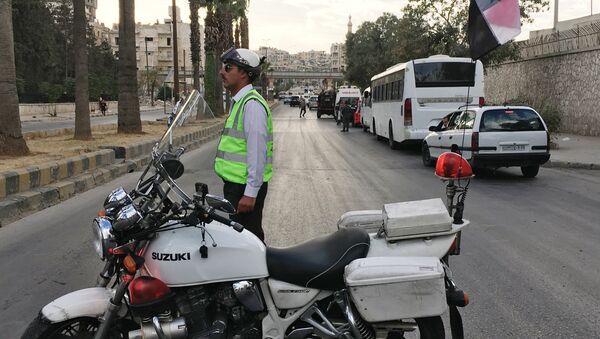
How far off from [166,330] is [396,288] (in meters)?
A: 1.19

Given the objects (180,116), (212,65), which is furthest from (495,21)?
(212,65)

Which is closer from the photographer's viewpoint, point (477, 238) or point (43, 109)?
point (477, 238)

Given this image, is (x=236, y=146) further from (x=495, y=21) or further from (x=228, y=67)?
(x=495, y=21)

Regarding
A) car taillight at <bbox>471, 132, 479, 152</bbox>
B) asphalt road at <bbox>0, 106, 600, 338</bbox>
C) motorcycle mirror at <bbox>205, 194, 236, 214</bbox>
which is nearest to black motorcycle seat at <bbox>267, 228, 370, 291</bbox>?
motorcycle mirror at <bbox>205, 194, 236, 214</bbox>

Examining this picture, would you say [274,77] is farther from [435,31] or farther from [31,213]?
[31,213]

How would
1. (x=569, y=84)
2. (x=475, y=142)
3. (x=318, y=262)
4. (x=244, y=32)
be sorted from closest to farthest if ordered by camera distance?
(x=318, y=262) → (x=475, y=142) → (x=569, y=84) → (x=244, y=32)

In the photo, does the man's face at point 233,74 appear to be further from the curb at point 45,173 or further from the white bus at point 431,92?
the white bus at point 431,92

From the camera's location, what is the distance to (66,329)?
2943 millimetres

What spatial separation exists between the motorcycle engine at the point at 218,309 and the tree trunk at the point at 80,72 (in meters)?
14.6

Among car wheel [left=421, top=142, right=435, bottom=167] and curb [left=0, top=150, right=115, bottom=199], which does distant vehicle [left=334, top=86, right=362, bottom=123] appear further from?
curb [left=0, top=150, right=115, bottom=199]

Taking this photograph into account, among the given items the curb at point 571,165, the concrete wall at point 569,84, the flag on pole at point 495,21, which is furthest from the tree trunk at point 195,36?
the flag on pole at point 495,21

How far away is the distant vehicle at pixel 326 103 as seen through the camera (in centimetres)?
4478

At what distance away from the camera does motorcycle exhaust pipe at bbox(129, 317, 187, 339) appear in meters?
2.81

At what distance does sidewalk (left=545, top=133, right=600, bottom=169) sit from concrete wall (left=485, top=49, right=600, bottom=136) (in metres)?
1.72
